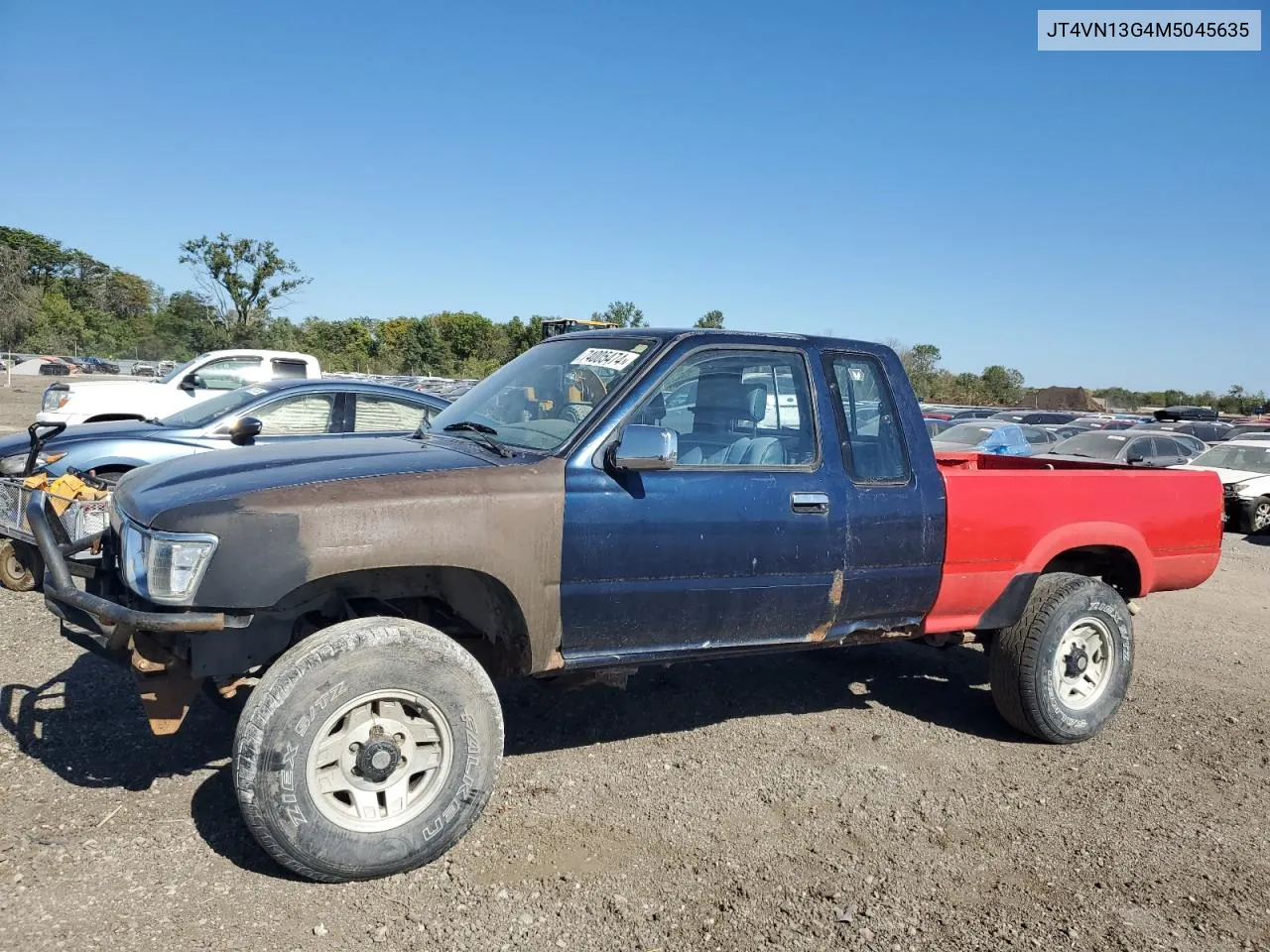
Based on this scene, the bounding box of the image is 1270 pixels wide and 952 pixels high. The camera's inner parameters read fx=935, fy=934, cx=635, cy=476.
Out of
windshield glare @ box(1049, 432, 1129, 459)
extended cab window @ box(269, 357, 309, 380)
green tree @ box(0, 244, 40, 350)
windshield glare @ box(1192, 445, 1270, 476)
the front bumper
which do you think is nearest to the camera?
the front bumper

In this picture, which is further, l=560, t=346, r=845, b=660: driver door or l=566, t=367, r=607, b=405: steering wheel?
l=566, t=367, r=607, b=405: steering wheel

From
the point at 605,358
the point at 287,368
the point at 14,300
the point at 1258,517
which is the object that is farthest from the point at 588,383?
the point at 14,300

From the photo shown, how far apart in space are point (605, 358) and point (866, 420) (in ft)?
4.09

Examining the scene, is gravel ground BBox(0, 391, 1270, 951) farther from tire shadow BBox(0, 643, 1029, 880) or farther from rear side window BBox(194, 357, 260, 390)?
rear side window BBox(194, 357, 260, 390)

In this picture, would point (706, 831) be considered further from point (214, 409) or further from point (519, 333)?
point (519, 333)

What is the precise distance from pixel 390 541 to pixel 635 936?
4.90 feet

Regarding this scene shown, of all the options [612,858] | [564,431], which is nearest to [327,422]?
[564,431]

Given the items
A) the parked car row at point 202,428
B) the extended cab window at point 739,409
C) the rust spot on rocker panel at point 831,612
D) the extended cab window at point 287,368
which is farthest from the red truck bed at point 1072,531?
the extended cab window at point 287,368

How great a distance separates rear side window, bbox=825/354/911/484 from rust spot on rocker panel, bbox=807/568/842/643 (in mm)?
463

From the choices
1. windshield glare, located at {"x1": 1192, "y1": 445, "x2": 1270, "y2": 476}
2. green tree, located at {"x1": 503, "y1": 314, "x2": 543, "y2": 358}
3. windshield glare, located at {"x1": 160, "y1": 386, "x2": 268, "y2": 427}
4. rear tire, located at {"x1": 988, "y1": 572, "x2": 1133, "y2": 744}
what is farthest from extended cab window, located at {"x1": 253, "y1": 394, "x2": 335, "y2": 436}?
green tree, located at {"x1": 503, "y1": 314, "x2": 543, "y2": 358}

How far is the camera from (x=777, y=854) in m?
3.53

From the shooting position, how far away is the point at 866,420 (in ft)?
14.1

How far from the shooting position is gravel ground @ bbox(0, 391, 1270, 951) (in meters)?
2.99

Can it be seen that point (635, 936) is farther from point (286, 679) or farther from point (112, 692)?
point (112, 692)
